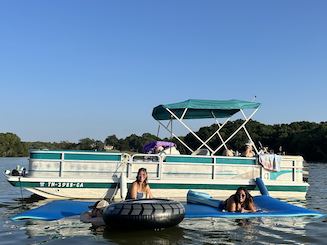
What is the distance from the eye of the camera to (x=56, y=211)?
41.1 ft

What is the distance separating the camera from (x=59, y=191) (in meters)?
15.6

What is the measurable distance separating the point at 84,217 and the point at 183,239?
2.98 meters

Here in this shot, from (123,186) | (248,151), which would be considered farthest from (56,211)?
(248,151)

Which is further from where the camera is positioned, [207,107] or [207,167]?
[207,107]

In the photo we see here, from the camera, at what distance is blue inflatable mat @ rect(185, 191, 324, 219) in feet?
40.7

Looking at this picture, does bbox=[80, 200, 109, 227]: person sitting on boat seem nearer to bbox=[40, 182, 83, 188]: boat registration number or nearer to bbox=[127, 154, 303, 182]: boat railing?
bbox=[40, 182, 83, 188]: boat registration number

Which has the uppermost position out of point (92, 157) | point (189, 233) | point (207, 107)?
point (207, 107)

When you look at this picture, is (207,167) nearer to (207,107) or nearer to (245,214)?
(207,107)

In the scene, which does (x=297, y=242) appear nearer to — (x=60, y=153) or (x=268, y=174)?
(x=268, y=174)

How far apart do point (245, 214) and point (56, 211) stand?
197 inches

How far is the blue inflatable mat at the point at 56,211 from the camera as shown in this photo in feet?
39.6

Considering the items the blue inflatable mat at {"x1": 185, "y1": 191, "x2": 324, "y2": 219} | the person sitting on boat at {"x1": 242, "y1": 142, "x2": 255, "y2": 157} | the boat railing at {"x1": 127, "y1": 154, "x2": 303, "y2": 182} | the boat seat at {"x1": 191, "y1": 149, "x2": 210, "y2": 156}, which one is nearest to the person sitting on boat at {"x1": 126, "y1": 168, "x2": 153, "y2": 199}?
the blue inflatable mat at {"x1": 185, "y1": 191, "x2": 324, "y2": 219}

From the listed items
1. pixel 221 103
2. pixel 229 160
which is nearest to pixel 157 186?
pixel 229 160

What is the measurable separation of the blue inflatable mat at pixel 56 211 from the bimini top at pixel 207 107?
206 inches
